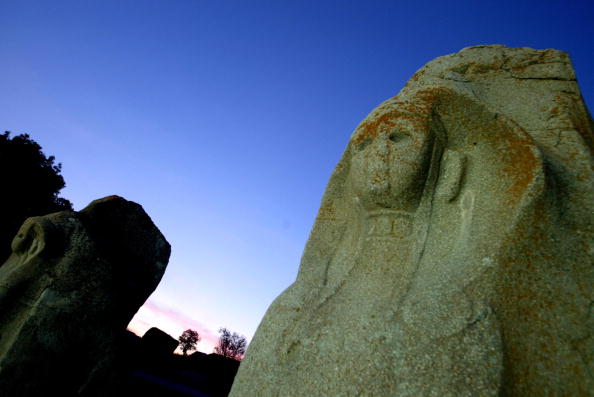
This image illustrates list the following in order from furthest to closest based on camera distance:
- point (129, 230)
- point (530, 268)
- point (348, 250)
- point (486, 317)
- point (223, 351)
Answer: point (223, 351), point (129, 230), point (348, 250), point (530, 268), point (486, 317)

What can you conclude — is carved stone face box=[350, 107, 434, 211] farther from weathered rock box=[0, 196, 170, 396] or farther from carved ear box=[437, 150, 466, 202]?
weathered rock box=[0, 196, 170, 396]

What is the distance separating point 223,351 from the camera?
3412 centimetres

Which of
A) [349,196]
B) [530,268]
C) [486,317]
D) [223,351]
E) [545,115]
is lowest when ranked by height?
[486,317]

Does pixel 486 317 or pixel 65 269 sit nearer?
pixel 486 317

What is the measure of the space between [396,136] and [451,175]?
385mm

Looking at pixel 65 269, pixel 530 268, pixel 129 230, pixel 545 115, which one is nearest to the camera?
pixel 530 268

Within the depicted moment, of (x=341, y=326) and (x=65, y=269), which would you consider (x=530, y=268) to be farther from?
(x=65, y=269)

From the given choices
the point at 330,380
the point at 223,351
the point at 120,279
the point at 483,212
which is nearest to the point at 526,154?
the point at 483,212

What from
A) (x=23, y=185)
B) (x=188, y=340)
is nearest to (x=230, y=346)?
(x=188, y=340)

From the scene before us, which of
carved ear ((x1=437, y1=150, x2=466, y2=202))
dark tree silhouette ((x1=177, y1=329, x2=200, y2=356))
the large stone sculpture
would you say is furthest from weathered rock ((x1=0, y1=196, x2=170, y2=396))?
dark tree silhouette ((x1=177, y1=329, x2=200, y2=356))

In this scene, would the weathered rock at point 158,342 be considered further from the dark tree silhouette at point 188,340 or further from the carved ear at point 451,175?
the dark tree silhouette at point 188,340

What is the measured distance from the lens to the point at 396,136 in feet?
7.21

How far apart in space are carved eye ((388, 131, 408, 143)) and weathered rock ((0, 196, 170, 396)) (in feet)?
10.8

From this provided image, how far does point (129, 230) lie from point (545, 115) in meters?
4.25
